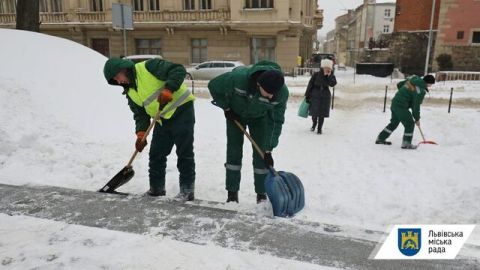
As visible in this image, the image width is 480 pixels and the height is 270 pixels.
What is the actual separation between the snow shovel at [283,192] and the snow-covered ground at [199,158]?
275mm

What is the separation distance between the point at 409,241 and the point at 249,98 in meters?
1.78

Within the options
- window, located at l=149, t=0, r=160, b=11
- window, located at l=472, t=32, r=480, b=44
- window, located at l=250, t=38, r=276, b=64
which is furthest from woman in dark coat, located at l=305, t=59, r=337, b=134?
window, located at l=472, t=32, r=480, b=44

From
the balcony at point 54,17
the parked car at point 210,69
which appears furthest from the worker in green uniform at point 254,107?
the balcony at point 54,17

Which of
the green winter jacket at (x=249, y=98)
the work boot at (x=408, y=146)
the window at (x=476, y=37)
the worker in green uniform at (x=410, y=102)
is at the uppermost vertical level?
the window at (x=476, y=37)

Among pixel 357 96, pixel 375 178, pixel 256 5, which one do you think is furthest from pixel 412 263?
pixel 256 5

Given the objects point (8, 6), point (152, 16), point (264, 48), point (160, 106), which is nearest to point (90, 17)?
point (152, 16)

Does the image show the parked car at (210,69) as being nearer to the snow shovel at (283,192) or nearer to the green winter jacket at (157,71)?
the green winter jacket at (157,71)

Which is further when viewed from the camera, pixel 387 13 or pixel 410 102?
pixel 387 13

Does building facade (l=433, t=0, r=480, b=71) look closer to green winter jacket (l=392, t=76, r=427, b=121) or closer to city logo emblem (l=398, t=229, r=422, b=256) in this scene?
green winter jacket (l=392, t=76, r=427, b=121)

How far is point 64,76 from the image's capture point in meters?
7.46

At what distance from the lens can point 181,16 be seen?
2553 cm

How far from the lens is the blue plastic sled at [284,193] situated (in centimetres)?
343

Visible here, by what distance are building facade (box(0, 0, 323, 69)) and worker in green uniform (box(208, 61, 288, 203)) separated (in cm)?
1964

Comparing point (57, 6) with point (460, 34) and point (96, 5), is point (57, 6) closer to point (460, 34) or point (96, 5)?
point (96, 5)
